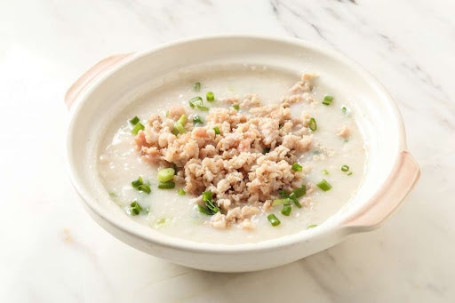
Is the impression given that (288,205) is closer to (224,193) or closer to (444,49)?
(224,193)

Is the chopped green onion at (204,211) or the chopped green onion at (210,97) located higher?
the chopped green onion at (210,97)

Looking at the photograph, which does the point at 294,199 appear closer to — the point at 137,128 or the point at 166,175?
the point at 166,175

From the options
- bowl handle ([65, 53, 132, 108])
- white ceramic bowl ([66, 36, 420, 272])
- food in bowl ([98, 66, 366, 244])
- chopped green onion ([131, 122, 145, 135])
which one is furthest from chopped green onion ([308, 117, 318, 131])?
bowl handle ([65, 53, 132, 108])

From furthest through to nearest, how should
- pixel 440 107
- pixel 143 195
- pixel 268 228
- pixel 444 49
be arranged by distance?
pixel 444 49
pixel 440 107
pixel 143 195
pixel 268 228

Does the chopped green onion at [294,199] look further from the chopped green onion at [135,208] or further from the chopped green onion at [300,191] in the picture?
the chopped green onion at [135,208]

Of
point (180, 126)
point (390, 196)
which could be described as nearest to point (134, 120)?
point (180, 126)

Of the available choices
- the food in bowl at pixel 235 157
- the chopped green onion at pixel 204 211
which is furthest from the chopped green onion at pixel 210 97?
the chopped green onion at pixel 204 211

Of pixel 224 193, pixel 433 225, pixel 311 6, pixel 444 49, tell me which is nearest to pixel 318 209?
pixel 224 193
